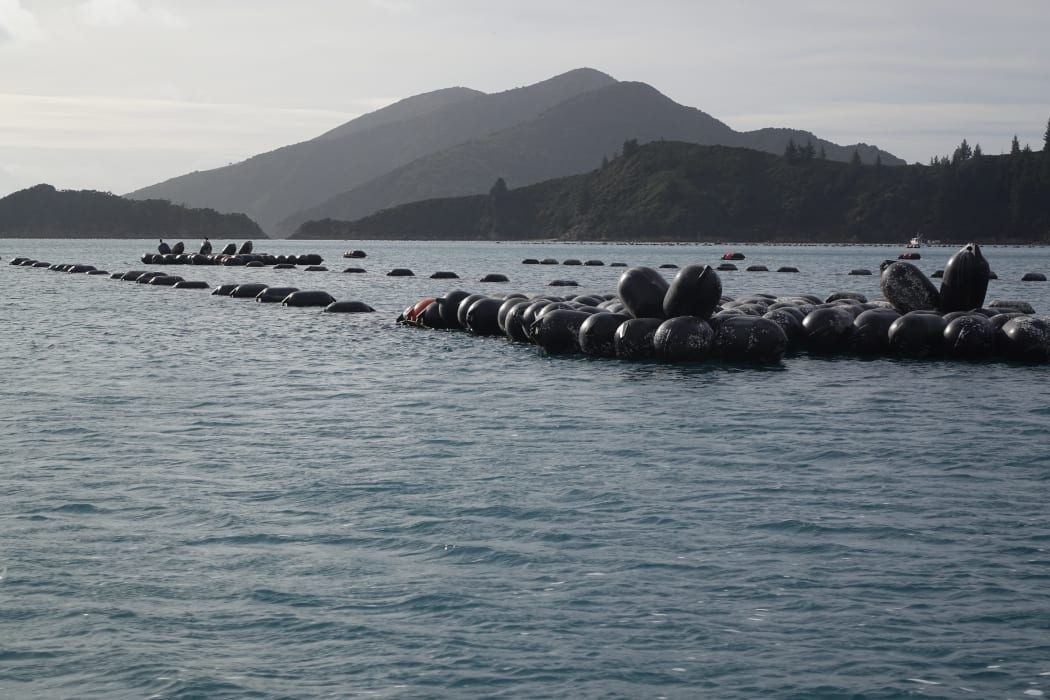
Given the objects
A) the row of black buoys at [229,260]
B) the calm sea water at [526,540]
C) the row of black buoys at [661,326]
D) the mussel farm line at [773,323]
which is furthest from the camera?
the row of black buoys at [229,260]

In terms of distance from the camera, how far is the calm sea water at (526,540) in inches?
387

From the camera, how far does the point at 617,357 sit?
33.4 m

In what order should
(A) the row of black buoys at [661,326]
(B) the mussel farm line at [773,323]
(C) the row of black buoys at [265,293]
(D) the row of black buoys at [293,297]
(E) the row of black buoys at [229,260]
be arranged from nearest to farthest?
(A) the row of black buoys at [661,326] → (B) the mussel farm line at [773,323] → (D) the row of black buoys at [293,297] → (C) the row of black buoys at [265,293] → (E) the row of black buoys at [229,260]

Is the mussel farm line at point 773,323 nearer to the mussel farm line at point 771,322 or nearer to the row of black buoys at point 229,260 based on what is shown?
the mussel farm line at point 771,322

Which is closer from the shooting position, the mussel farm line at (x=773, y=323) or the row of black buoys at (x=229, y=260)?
the mussel farm line at (x=773, y=323)

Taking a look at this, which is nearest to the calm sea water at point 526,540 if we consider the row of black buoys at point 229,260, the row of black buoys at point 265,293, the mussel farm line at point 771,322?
the mussel farm line at point 771,322

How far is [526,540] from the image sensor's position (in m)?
13.7

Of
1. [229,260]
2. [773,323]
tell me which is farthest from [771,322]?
[229,260]

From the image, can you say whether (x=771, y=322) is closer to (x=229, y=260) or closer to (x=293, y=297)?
(x=293, y=297)

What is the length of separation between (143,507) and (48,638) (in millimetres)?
4897

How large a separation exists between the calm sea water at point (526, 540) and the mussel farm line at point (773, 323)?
162 inches

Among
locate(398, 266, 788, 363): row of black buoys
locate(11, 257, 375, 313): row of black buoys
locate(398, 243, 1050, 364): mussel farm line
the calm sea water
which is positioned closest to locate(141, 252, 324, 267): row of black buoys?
locate(11, 257, 375, 313): row of black buoys

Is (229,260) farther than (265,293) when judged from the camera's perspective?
Yes

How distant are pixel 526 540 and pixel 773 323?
66.9 feet
